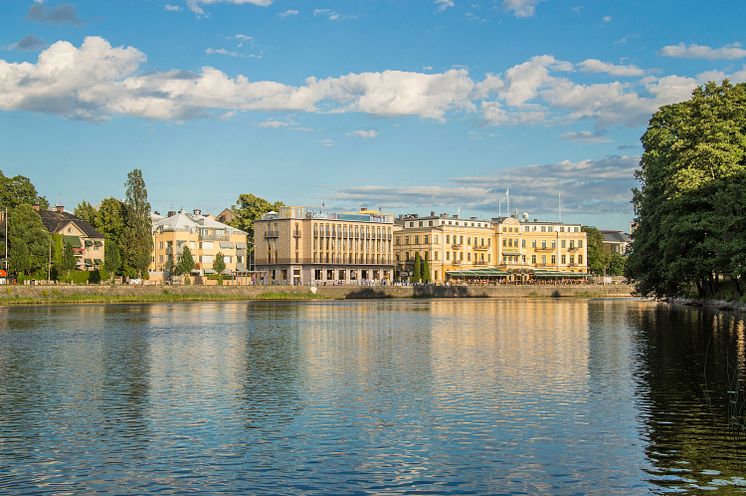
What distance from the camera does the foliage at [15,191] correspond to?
11394 cm

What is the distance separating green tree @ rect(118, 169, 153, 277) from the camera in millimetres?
130500

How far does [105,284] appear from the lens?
12175cm

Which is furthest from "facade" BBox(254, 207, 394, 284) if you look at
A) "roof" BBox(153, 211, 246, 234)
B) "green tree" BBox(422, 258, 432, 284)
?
"roof" BBox(153, 211, 246, 234)

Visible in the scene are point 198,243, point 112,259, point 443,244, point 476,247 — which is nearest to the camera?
A: point 112,259

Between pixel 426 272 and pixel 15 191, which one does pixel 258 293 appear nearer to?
pixel 15 191

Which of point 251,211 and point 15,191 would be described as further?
point 251,211

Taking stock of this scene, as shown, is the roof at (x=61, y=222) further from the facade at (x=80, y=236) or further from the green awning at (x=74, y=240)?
the green awning at (x=74, y=240)

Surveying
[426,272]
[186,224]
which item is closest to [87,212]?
[186,224]

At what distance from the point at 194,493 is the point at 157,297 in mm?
106826

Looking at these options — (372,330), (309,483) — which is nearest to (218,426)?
(309,483)

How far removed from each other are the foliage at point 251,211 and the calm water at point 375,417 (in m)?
132

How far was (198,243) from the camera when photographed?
164250 millimetres

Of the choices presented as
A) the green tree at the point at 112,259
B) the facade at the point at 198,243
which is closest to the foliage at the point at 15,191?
the green tree at the point at 112,259

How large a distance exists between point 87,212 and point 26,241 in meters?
51.0
